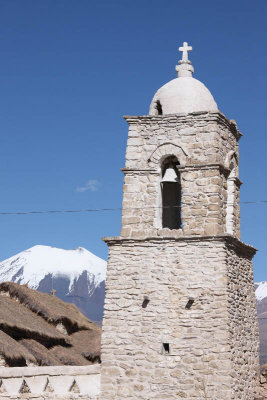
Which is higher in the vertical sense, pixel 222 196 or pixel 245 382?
pixel 222 196

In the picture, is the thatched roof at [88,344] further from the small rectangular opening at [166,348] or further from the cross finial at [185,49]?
the cross finial at [185,49]

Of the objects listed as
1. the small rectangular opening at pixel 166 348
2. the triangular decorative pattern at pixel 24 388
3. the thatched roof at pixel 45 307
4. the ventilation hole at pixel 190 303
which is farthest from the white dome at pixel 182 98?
the thatched roof at pixel 45 307

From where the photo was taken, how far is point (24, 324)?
1975 centimetres

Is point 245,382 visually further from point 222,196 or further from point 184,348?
point 222,196

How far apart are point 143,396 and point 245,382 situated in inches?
93.4

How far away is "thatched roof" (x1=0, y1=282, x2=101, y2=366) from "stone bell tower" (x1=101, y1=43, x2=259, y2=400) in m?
5.22

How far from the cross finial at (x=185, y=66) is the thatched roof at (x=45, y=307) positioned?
10842 mm

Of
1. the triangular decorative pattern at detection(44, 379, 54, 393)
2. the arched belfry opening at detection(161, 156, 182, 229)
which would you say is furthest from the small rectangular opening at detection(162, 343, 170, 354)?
the arched belfry opening at detection(161, 156, 182, 229)

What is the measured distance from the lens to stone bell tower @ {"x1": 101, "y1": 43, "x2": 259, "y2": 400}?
12945 mm

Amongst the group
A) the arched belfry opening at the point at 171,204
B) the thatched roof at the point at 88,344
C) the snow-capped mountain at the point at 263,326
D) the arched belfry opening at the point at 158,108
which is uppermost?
the snow-capped mountain at the point at 263,326

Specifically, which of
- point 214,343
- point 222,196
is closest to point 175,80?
point 222,196

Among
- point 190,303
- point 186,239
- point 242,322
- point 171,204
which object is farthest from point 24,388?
point 171,204

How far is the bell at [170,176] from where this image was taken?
14922 mm

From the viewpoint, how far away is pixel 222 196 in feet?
47.1
